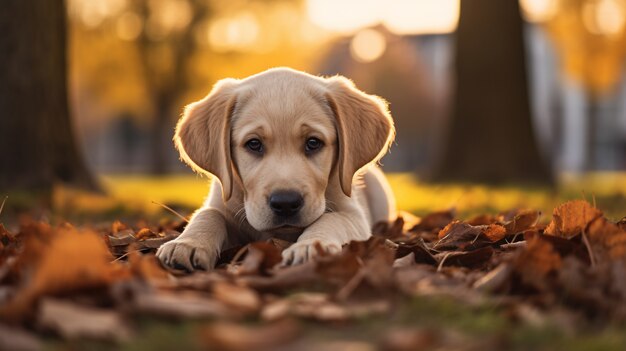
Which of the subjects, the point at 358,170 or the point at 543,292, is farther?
the point at 358,170

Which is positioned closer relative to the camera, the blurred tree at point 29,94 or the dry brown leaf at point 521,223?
the dry brown leaf at point 521,223

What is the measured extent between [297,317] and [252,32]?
108 feet

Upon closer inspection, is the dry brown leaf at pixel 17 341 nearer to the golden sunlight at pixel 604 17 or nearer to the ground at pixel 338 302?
the ground at pixel 338 302

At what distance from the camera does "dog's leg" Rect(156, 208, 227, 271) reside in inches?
144

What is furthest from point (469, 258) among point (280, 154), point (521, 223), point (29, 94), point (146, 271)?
point (29, 94)

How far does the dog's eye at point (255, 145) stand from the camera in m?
4.43

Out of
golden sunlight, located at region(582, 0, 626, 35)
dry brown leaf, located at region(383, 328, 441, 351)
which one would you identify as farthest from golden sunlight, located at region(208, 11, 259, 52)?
dry brown leaf, located at region(383, 328, 441, 351)

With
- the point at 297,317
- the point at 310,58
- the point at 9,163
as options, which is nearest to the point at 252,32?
the point at 310,58

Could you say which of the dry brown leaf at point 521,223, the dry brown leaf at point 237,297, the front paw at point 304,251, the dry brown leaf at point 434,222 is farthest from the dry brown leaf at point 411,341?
the dry brown leaf at point 434,222

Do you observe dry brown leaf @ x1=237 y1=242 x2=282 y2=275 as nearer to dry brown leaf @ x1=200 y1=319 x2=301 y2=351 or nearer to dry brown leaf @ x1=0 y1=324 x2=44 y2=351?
dry brown leaf @ x1=200 y1=319 x2=301 y2=351

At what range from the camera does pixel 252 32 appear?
3459 centimetres

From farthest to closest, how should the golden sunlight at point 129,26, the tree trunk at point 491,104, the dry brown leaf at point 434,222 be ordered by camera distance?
the golden sunlight at point 129,26 → the tree trunk at point 491,104 → the dry brown leaf at point 434,222

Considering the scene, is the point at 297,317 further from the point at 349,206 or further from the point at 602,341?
the point at 349,206

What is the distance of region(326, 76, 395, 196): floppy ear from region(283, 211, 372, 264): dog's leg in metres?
0.22
